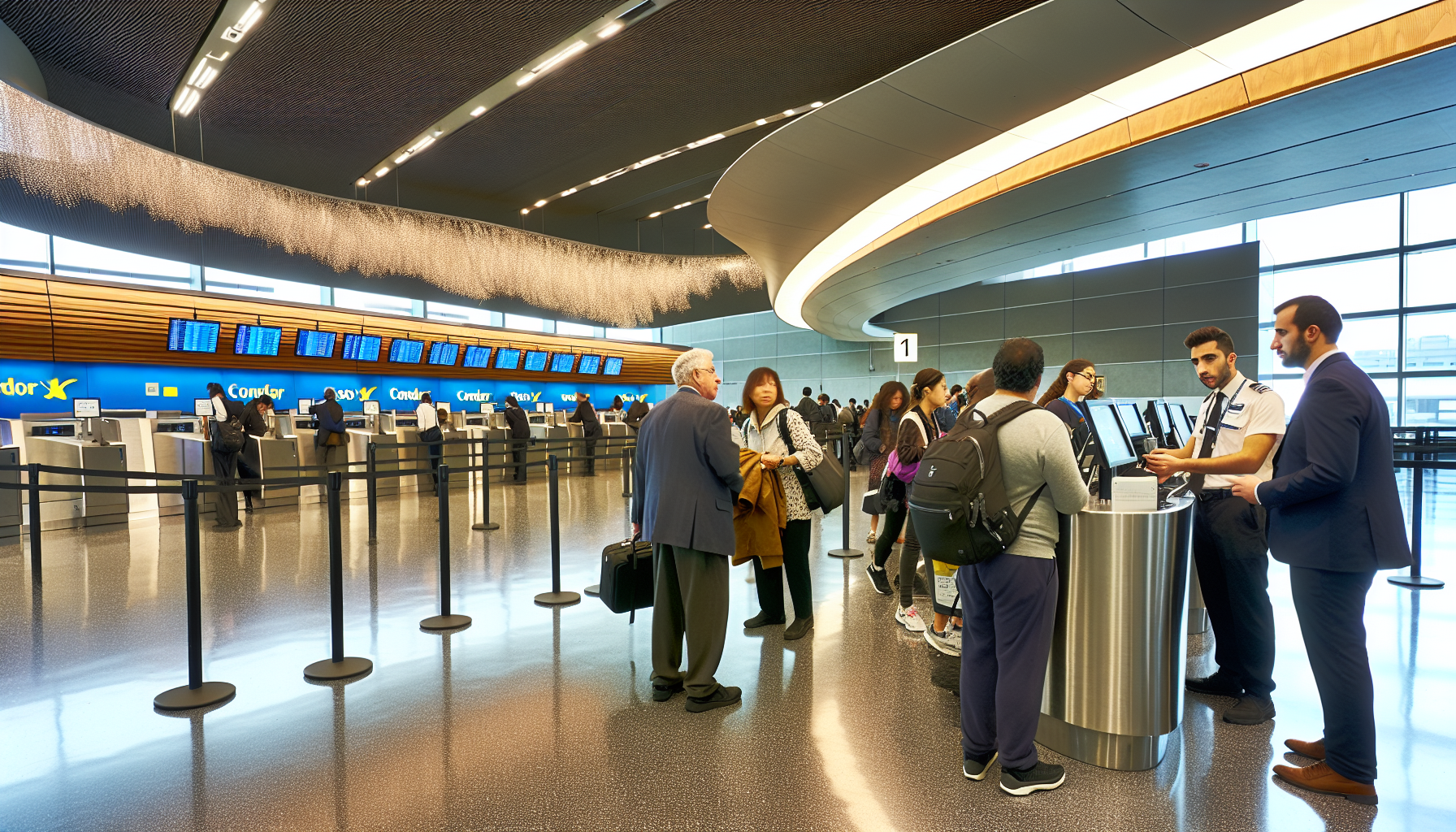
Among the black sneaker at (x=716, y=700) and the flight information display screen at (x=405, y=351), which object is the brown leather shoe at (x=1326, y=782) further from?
the flight information display screen at (x=405, y=351)

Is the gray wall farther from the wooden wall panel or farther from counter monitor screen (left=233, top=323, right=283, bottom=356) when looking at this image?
counter monitor screen (left=233, top=323, right=283, bottom=356)

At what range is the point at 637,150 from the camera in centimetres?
1259

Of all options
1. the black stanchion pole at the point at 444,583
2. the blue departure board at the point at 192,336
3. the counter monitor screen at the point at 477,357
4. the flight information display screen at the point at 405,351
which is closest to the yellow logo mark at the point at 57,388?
the blue departure board at the point at 192,336

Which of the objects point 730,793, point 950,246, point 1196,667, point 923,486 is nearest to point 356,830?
point 730,793

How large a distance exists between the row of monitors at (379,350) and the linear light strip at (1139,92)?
10528 millimetres

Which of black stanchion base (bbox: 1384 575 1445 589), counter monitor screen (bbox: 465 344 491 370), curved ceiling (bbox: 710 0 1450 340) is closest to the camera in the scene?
black stanchion base (bbox: 1384 575 1445 589)

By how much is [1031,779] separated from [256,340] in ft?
50.2

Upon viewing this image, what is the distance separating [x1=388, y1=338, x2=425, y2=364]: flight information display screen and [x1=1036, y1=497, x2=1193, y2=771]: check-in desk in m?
16.4

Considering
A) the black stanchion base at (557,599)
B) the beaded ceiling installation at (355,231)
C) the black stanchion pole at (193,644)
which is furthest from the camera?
the beaded ceiling installation at (355,231)

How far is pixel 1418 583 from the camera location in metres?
5.39

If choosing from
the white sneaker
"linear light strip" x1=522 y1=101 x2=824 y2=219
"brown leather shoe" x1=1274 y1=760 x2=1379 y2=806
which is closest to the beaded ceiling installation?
"linear light strip" x1=522 y1=101 x2=824 y2=219

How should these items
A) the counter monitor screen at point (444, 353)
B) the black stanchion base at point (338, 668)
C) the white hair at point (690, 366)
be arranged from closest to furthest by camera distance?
the white hair at point (690, 366)
the black stanchion base at point (338, 668)
the counter monitor screen at point (444, 353)

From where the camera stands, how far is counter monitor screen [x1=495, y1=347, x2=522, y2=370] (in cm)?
1912

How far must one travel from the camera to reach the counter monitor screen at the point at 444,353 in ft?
57.5
